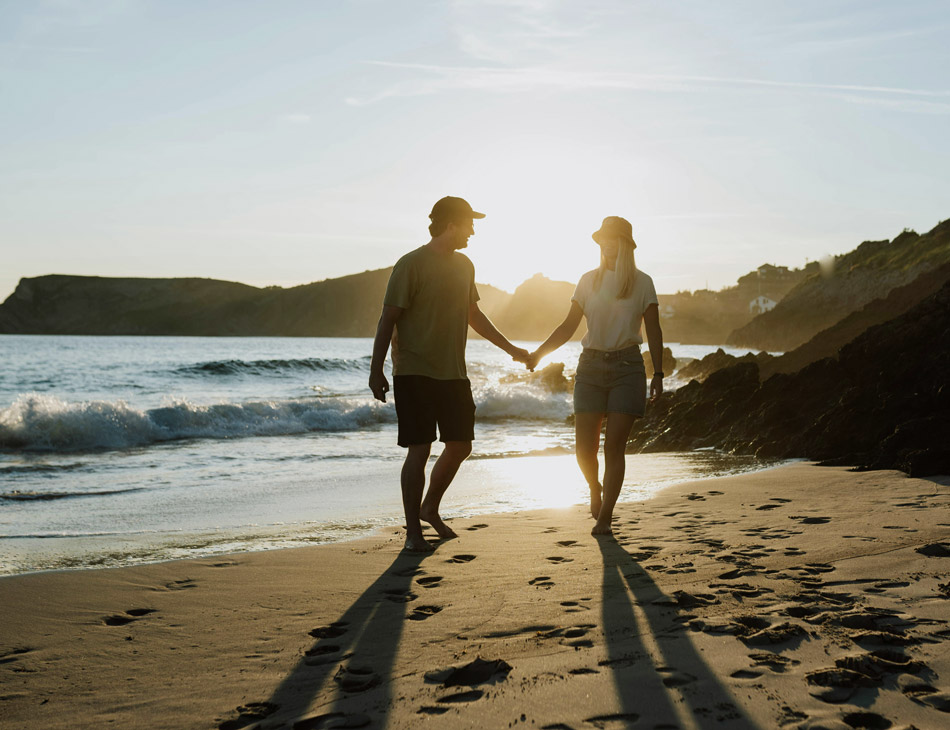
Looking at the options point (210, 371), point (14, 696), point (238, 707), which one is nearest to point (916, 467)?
point (238, 707)

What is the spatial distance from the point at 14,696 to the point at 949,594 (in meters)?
3.44

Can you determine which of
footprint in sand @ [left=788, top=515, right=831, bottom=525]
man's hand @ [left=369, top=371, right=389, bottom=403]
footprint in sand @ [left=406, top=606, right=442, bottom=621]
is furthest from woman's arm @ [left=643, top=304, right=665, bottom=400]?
footprint in sand @ [left=406, top=606, right=442, bottom=621]

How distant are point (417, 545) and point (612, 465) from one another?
53.4 inches

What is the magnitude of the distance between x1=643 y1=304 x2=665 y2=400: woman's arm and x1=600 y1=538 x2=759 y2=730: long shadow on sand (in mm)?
1799

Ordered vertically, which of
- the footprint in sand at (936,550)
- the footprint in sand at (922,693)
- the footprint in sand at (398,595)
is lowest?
the footprint in sand at (398,595)

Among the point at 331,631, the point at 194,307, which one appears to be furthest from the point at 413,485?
the point at 194,307

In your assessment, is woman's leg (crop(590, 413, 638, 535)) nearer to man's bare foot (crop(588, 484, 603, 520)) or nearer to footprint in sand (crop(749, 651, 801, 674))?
man's bare foot (crop(588, 484, 603, 520))

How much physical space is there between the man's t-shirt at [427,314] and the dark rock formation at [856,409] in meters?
3.99

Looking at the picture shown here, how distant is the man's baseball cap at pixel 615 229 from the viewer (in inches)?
201

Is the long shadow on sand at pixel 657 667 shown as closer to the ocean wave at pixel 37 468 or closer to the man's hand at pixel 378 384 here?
the man's hand at pixel 378 384

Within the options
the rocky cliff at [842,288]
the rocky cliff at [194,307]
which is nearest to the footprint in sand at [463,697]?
the rocky cliff at [842,288]

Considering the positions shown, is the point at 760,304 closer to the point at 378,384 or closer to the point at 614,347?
the point at 614,347

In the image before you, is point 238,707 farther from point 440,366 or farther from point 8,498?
point 8,498

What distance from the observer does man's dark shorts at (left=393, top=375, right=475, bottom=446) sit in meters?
4.77
